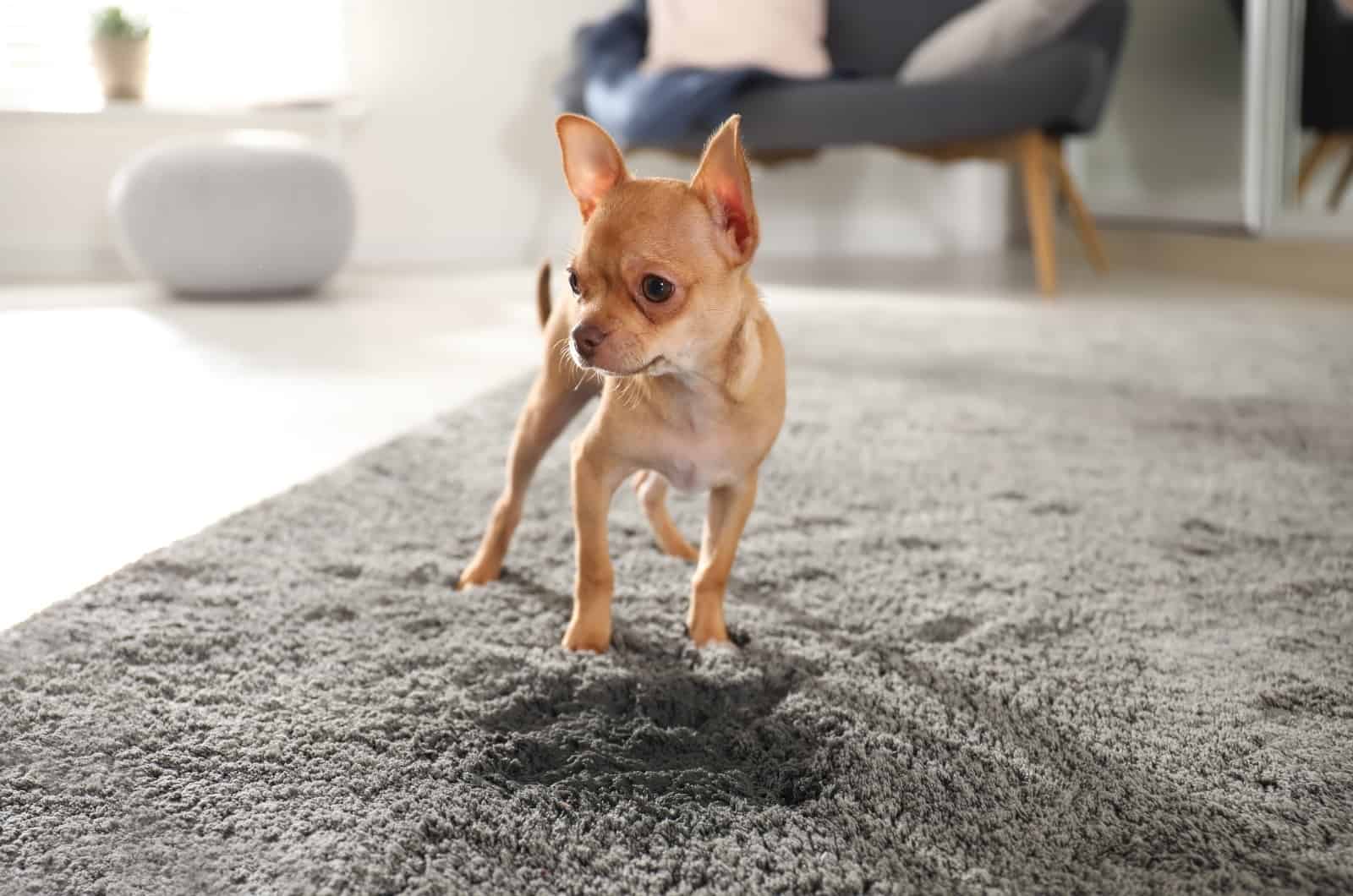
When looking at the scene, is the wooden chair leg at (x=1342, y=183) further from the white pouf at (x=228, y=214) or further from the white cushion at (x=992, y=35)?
the white pouf at (x=228, y=214)

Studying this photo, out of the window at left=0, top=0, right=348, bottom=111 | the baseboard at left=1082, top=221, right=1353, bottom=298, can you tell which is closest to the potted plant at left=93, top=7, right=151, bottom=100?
the window at left=0, top=0, right=348, bottom=111

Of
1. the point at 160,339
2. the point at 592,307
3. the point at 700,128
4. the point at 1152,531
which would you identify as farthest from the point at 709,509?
the point at 700,128

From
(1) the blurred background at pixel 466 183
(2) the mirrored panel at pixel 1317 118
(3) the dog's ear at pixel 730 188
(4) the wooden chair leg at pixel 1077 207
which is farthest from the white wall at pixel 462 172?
(3) the dog's ear at pixel 730 188

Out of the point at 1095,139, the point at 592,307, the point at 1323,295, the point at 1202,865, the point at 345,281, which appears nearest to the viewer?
the point at 1202,865

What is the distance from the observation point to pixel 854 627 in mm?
1182

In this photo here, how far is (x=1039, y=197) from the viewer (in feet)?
11.4

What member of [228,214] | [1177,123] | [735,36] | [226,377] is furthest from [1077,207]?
[226,377]

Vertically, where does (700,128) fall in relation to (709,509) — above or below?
above

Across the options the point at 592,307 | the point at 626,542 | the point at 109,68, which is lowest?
→ the point at 626,542

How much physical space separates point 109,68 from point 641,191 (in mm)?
4265

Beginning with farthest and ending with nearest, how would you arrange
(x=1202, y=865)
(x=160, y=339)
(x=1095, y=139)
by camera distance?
(x=1095, y=139) < (x=160, y=339) < (x=1202, y=865)

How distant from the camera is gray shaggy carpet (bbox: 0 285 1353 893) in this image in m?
0.79

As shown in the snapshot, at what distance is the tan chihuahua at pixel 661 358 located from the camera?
0.96 m

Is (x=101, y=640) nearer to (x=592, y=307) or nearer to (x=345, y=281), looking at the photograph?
(x=592, y=307)
